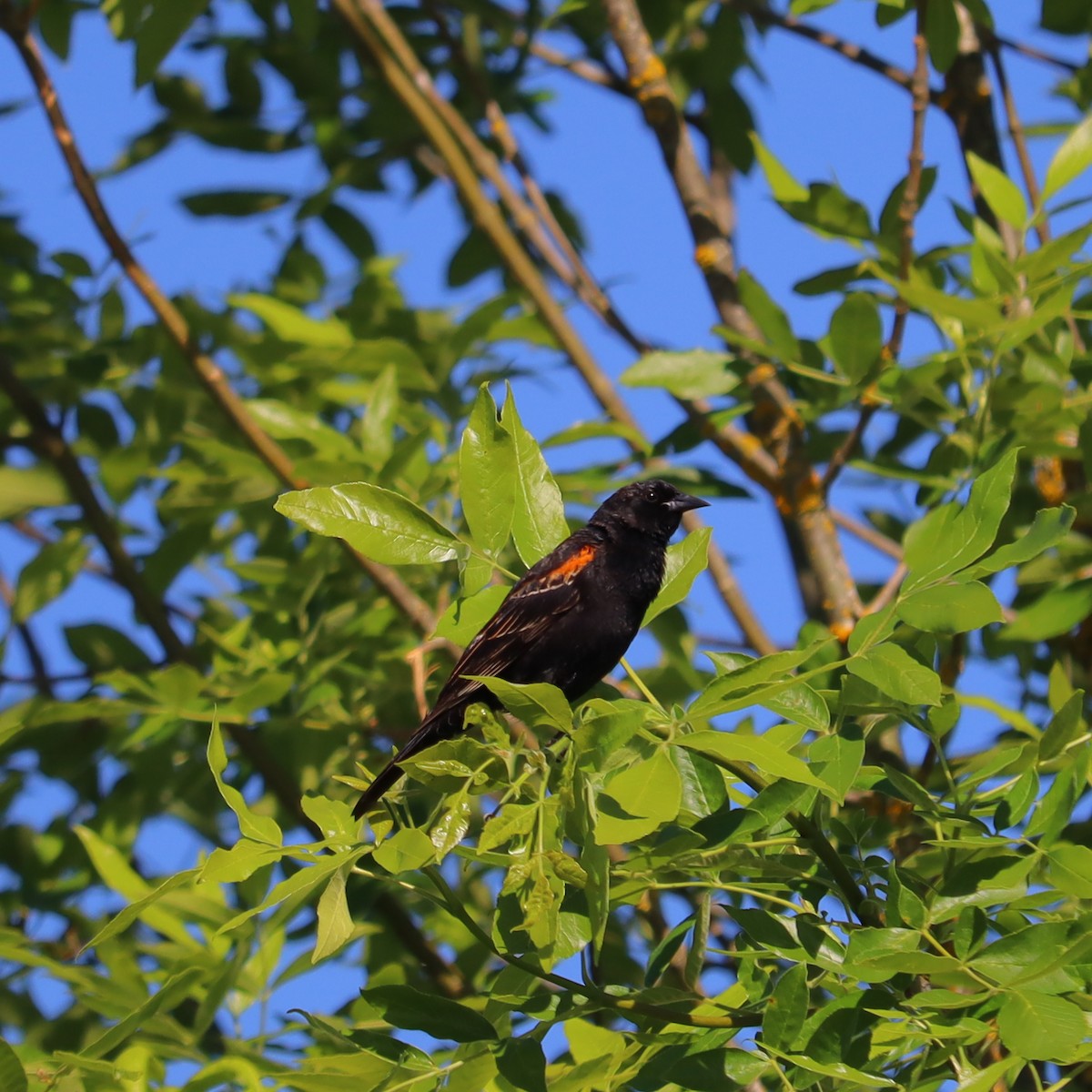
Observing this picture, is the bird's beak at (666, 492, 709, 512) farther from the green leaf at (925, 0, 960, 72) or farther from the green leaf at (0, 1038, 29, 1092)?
the green leaf at (0, 1038, 29, 1092)

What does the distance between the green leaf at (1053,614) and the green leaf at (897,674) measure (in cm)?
177

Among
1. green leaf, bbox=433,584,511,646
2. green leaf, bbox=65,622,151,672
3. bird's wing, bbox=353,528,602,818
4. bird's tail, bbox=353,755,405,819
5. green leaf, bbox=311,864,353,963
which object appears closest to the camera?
green leaf, bbox=311,864,353,963

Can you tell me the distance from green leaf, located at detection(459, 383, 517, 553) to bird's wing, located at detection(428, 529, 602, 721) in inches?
16.3

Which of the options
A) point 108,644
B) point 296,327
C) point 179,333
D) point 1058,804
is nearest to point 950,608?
point 1058,804

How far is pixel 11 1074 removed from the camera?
8.32ft

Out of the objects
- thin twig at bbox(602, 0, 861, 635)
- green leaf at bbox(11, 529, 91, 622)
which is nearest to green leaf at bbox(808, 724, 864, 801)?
thin twig at bbox(602, 0, 861, 635)

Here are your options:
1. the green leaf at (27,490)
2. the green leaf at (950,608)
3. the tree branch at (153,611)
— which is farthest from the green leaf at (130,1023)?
the green leaf at (27,490)

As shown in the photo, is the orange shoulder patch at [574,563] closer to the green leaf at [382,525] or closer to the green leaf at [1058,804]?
the green leaf at [382,525]

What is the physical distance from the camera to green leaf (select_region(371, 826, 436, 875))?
236cm

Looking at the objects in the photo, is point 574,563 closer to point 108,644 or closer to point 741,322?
point 741,322

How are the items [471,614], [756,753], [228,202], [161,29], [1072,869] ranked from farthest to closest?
[228,202] → [161,29] → [471,614] → [1072,869] → [756,753]

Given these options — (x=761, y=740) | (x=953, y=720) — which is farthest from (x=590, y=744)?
(x=953, y=720)

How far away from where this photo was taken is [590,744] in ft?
7.47

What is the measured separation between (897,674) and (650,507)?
2.11 metres
